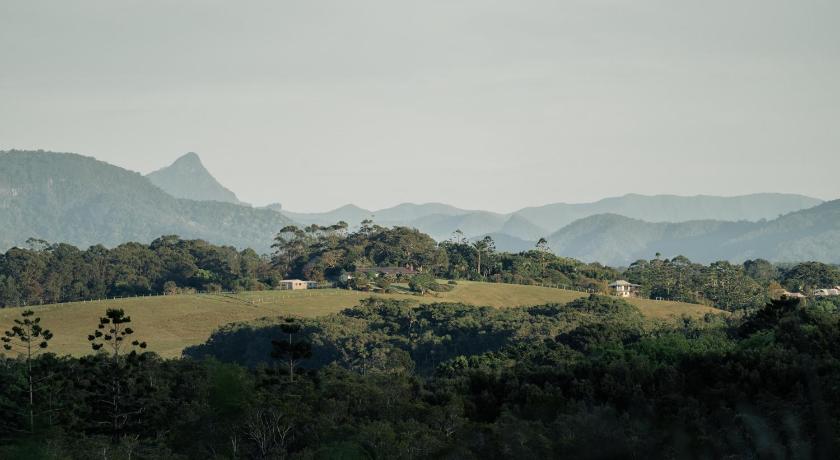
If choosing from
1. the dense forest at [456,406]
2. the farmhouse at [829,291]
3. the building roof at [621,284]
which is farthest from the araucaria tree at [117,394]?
the farmhouse at [829,291]

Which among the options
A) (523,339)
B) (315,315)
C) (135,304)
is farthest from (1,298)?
(523,339)

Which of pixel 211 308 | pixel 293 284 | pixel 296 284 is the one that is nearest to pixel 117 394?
pixel 211 308

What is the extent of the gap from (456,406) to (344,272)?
116227 millimetres

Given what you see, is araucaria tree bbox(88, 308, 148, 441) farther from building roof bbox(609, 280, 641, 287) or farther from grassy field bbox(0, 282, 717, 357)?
building roof bbox(609, 280, 641, 287)

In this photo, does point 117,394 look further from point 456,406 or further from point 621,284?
point 621,284

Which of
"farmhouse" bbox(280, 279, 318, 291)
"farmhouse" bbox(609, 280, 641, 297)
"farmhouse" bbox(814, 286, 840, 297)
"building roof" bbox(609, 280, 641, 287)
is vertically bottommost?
"farmhouse" bbox(814, 286, 840, 297)

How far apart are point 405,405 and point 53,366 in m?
22.5

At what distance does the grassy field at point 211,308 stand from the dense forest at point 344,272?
1094 centimetres

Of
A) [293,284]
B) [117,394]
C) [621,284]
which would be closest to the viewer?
[117,394]

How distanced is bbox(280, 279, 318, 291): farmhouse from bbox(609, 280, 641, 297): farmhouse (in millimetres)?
48458

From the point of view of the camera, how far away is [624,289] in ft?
566

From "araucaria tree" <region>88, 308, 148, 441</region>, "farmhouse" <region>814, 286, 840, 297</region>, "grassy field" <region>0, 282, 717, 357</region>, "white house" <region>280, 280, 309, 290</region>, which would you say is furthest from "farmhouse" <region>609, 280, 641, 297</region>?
"araucaria tree" <region>88, 308, 148, 441</region>

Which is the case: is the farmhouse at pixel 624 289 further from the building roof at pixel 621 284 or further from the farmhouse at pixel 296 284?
the farmhouse at pixel 296 284

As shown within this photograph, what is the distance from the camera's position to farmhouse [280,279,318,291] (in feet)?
558
